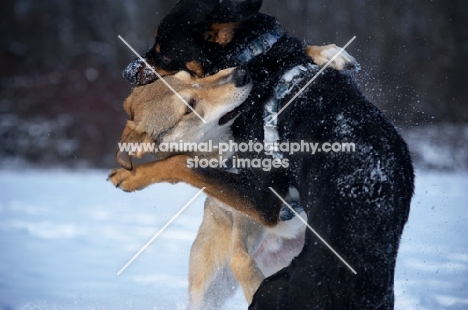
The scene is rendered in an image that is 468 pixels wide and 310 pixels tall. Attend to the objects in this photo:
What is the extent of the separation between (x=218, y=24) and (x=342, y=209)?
123 cm

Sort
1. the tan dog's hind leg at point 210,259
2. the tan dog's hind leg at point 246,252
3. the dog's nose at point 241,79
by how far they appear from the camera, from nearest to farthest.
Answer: the dog's nose at point 241,79 < the tan dog's hind leg at point 246,252 < the tan dog's hind leg at point 210,259

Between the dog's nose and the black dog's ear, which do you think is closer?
the dog's nose

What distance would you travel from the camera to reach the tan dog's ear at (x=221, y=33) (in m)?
3.63

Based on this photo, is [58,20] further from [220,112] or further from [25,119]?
[220,112]

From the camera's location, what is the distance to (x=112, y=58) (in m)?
10.9

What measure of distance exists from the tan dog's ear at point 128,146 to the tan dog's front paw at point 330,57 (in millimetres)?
893

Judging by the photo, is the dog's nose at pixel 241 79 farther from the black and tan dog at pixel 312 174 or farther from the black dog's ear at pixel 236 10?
the black dog's ear at pixel 236 10

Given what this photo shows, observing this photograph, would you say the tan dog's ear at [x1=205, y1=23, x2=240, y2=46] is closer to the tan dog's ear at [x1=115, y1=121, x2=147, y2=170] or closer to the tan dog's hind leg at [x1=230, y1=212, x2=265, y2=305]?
the tan dog's ear at [x1=115, y1=121, x2=147, y2=170]

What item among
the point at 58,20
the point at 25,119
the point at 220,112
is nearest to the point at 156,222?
the point at 220,112

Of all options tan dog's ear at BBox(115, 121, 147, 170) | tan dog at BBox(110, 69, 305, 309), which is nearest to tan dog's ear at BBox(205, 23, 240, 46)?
tan dog at BBox(110, 69, 305, 309)

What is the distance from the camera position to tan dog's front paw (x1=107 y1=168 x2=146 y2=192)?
360 centimetres

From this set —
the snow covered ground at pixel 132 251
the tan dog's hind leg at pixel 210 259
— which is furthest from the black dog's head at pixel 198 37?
the snow covered ground at pixel 132 251

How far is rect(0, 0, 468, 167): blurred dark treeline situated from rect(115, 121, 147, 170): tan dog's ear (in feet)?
16.4

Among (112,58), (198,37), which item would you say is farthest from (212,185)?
(112,58)
